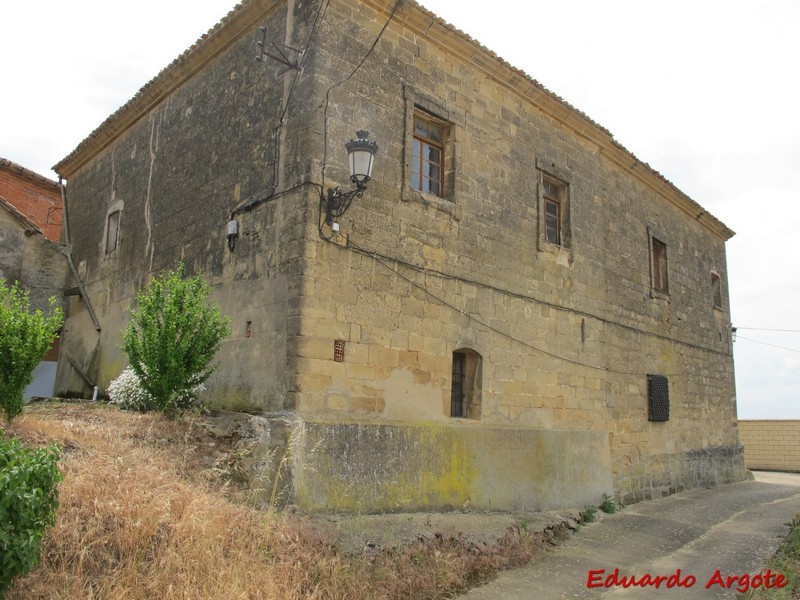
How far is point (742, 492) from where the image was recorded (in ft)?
45.3

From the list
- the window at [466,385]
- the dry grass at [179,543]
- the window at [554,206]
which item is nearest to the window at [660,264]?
the window at [554,206]

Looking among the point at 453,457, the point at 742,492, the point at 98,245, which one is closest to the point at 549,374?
the point at 453,457

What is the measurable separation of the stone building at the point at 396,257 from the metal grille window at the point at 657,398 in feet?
0.18

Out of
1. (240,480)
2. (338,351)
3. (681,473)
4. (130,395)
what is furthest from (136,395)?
(681,473)

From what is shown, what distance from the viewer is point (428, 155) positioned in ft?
29.7

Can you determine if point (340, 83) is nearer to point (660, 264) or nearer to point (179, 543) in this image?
point (179, 543)

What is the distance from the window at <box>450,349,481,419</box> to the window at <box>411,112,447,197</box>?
2.30m

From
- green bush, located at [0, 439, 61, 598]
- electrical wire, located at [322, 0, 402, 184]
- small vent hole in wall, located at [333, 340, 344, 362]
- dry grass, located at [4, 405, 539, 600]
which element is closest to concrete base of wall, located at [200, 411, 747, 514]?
dry grass, located at [4, 405, 539, 600]

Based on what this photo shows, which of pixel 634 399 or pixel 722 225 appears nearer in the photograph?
pixel 634 399

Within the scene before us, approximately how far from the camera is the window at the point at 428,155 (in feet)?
28.9

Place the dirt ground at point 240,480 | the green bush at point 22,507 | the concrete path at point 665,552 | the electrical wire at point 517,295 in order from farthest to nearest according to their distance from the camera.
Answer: the electrical wire at point 517,295 → the concrete path at point 665,552 → the dirt ground at point 240,480 → the green bush at point 22,507

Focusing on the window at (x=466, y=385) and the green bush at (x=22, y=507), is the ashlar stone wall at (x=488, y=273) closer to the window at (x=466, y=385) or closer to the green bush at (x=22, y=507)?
the window at (x=466, y=385)

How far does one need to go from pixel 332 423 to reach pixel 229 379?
182cm

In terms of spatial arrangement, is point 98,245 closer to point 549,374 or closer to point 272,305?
point 272,305
